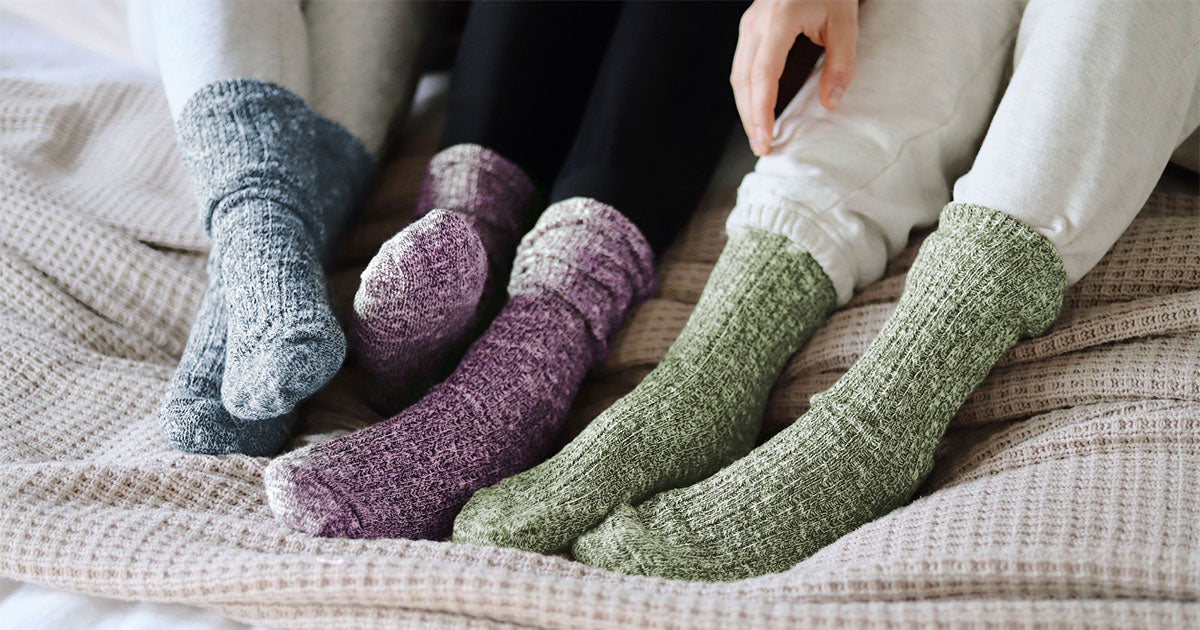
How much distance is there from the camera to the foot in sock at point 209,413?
1.94 ft

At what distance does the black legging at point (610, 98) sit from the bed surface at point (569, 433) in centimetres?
8

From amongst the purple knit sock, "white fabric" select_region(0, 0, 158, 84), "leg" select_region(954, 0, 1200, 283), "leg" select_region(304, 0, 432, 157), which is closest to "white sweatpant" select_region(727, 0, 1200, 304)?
"leg" select_region(954, 0, 1200, 283)

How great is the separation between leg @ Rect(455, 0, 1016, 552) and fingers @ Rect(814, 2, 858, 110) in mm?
19

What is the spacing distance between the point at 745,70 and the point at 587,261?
165mm

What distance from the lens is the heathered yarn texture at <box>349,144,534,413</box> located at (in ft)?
1.89

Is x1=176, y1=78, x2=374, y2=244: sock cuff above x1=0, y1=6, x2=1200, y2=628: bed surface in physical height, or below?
above

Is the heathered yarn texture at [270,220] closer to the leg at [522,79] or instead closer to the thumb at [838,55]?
the leg at [522,79]

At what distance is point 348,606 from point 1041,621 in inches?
12.4

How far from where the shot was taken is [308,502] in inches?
21.0

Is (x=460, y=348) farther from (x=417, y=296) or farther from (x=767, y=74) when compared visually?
(x=767, y=74)

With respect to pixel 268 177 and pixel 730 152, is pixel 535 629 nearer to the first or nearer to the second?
pixel 268 177

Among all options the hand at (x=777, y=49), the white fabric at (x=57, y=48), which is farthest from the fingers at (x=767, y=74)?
the white fabric at (x=57, y=48)

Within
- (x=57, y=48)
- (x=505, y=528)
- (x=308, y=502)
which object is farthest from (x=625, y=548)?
(x=57, y=48)

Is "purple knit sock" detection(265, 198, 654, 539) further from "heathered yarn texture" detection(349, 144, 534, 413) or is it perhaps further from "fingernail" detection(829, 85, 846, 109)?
"fingernail" detection(829, 85, 846, 109)
